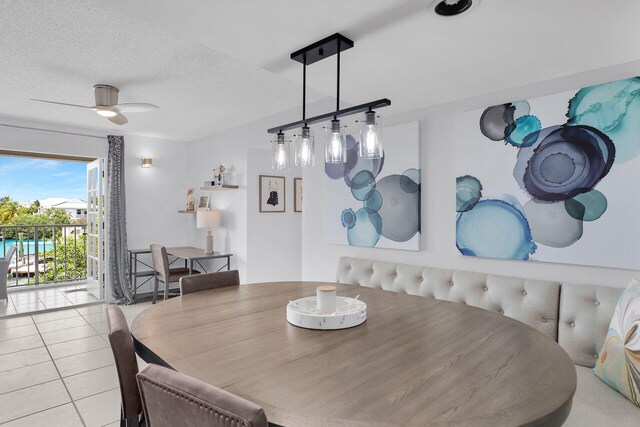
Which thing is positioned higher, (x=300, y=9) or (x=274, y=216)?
(x=300, y=9)

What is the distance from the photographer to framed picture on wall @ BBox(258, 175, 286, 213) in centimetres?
489

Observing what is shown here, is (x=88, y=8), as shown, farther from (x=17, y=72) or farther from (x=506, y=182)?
(x=506, y=182)

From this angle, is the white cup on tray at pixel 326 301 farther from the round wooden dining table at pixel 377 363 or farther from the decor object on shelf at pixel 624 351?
the decor object on shelf at pixel 624 351

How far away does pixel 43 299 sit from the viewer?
5.25 metres

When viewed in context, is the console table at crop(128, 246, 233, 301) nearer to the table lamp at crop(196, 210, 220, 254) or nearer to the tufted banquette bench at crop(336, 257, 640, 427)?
the table lamp at crop(196, 210, 220, 254)

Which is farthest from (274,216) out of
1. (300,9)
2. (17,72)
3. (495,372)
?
(495,372)

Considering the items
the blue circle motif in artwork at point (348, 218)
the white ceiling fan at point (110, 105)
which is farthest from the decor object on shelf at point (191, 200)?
the blue circle motif in artwork at point (348, 218)

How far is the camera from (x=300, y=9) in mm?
1468

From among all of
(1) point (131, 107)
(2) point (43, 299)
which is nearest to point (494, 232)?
(1) point (131, 107)

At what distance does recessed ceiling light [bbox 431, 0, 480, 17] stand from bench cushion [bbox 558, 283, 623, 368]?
158 cm

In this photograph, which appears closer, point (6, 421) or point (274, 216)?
point (6, 421)

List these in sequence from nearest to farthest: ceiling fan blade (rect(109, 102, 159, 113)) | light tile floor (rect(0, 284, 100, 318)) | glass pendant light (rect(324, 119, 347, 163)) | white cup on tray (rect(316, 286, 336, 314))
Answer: white cup on tray (rect(316, 286, 336, 314)) < glass pendant light (rect(324, 119, 347, 163)) < ceiling fan blade (rect(109, 102, 159, 113)) < light tile floor (rect(0, 284, 100, 318))

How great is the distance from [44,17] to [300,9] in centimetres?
172

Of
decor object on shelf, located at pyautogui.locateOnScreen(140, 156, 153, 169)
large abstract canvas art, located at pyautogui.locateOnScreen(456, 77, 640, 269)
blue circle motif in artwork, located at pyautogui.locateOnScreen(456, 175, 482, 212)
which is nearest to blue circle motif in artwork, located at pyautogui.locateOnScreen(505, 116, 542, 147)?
large abstract canvas art, located at pyautogui.locateOnScreen(456, 77, 640, 269)
